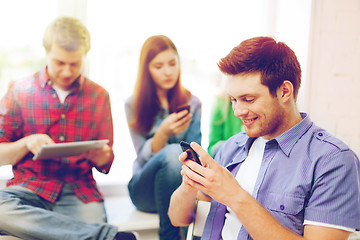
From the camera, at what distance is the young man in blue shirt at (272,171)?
1.02m

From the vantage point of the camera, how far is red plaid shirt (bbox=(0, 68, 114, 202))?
5.02ft

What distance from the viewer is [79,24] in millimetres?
1602

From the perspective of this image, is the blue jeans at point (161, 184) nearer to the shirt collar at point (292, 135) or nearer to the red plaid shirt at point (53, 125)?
the red plaid shirt at point (53, 125)

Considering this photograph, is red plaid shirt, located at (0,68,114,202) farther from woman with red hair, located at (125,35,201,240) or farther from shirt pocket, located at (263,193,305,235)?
shirt pocket, located at (263,193,305,235)

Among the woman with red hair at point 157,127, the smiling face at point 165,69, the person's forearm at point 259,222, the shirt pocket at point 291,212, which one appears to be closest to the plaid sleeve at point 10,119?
the woman with red hair at point 157,127

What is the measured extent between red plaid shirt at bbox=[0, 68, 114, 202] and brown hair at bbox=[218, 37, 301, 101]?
2.47 feet

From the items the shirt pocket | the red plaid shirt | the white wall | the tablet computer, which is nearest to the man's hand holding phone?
the shirt pocket

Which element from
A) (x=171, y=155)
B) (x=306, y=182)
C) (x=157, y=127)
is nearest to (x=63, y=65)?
(x=157, y=127)

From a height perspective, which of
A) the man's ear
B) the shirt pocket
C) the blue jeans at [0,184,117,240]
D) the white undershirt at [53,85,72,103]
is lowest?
the blue jeans at [0,184,117,240]

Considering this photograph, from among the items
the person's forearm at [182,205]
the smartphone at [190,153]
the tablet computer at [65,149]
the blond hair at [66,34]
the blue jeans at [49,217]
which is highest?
the blond hair at [66,34]

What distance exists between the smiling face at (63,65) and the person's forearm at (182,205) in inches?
28.3

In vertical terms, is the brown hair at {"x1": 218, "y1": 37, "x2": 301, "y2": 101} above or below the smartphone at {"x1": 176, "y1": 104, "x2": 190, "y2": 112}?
above

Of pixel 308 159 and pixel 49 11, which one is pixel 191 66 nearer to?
pixel 49 11

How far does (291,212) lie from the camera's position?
1.09 m
